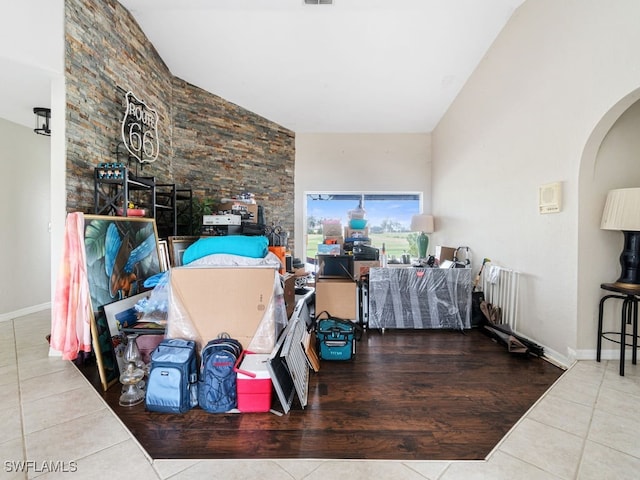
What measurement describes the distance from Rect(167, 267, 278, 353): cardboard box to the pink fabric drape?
29.3 inches

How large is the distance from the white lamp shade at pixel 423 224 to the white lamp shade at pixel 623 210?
3.08 metres

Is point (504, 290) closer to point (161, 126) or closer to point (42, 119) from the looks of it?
point (161, 126)

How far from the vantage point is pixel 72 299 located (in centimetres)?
223

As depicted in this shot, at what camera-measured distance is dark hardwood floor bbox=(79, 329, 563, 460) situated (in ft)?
5.03

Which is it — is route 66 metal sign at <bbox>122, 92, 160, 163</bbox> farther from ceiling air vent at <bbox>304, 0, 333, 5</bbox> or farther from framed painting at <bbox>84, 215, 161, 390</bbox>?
ceiling air vent at <bbox>304, 0, 333, 5</bbox>

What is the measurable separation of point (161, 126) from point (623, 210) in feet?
18.0

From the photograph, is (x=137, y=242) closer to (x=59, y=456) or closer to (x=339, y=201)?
(x=59, y=456)

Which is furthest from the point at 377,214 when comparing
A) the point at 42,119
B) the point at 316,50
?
the point at 42,119

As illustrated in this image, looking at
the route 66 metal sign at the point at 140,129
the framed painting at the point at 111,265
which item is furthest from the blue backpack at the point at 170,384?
the route 66 metal sign at the point at 140,129

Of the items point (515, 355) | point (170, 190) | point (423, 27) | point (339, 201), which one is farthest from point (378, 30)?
point (515, 355)

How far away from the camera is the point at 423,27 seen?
133 inches

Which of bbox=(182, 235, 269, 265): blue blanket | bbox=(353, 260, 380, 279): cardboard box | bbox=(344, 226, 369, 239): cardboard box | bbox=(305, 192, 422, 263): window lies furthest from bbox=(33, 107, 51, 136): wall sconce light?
bbox=(344, 226, 369, 239): cardboard box

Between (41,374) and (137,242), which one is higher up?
(137,242)

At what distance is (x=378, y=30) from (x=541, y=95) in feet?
6.65
